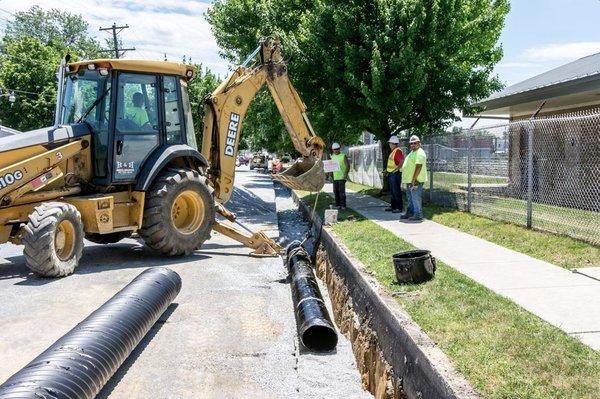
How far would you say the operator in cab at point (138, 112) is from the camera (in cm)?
949

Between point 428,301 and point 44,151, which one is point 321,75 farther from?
point 428,301

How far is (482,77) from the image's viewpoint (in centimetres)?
1612

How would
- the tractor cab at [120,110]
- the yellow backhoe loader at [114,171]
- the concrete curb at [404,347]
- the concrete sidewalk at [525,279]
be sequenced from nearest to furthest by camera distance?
the concrete curb at [404,347] → the concrete sidewalk at [525,279] → the yellow backhoe loader at [114,171] → the tractor cab at [120,110]

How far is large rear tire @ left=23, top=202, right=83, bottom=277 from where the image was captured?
25.1 ft

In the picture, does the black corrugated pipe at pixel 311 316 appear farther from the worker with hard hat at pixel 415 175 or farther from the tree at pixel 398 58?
the tree at pixel 398 58

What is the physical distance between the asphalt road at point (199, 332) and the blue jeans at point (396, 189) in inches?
206

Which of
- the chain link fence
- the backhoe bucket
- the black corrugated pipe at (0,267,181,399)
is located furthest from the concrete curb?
the chain link fence

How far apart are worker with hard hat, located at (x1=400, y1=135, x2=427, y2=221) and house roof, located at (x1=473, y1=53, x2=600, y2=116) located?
13.2 ft

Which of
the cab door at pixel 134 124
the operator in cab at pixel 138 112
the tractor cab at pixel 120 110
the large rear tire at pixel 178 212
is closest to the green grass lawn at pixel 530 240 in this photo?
the large rear tire at pixel 178 212

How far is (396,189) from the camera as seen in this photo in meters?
14.2

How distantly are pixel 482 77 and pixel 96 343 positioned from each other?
14.0 metres

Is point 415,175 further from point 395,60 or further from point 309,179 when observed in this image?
point 395,60

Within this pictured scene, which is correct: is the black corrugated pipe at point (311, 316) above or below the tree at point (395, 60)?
below

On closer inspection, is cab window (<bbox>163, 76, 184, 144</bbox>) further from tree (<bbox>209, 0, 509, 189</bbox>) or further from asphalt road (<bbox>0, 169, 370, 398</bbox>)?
tree (<bbox>209, 0, 509, 189</bbox>)
